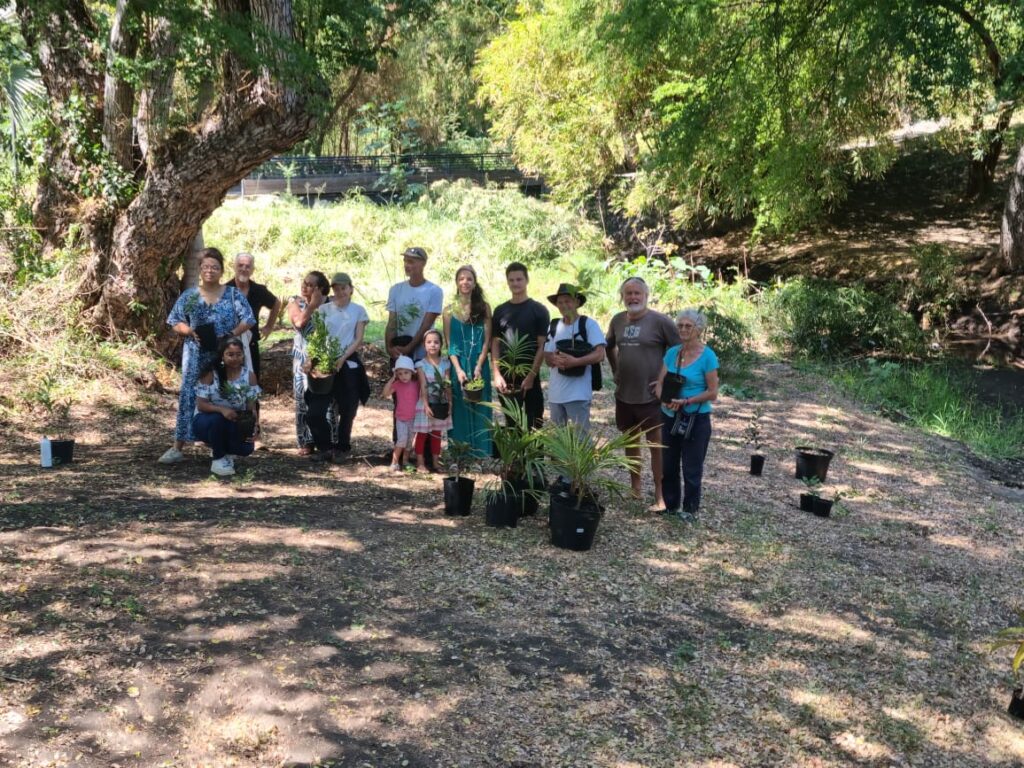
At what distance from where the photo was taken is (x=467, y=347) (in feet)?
23.4

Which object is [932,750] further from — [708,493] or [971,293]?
[971,293]

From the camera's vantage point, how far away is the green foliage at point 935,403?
11.3 metres

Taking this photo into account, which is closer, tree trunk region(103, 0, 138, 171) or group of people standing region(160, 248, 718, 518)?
group of people standing region(160, 248, 718, 518)

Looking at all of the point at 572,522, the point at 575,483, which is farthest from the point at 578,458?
the point at 572,522

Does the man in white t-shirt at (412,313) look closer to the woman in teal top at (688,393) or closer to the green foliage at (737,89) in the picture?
the woman in teal top at (688,393)

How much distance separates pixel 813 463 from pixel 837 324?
7.81m

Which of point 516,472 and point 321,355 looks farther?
point 321,355

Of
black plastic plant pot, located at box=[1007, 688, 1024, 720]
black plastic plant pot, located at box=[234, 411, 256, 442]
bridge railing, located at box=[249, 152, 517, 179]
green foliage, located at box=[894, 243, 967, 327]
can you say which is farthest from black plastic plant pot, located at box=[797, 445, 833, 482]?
bridge railing, located at box=[249, 152, 517, 179]

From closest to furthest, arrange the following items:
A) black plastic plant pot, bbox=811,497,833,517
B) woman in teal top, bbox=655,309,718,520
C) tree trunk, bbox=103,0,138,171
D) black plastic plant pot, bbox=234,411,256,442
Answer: woman in teal top, bbox=655,309,718,520 < black plastic plant pot, bbox=234,411,256,442 < black plastic plant pot, bbox=811,497,833,517 < tree trunk, bbox=103,0,138,171

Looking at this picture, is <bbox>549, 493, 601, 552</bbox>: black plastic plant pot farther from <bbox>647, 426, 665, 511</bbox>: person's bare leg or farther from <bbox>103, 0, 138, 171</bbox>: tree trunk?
<bbox>103, 0, 138, 171</bbox>: tree trunk

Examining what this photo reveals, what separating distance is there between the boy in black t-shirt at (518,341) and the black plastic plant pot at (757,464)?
251cm

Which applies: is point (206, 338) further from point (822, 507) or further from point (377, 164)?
point (377, 164)

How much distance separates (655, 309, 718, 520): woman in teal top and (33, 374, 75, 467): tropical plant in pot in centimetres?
426

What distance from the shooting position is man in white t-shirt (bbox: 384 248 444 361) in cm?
711
